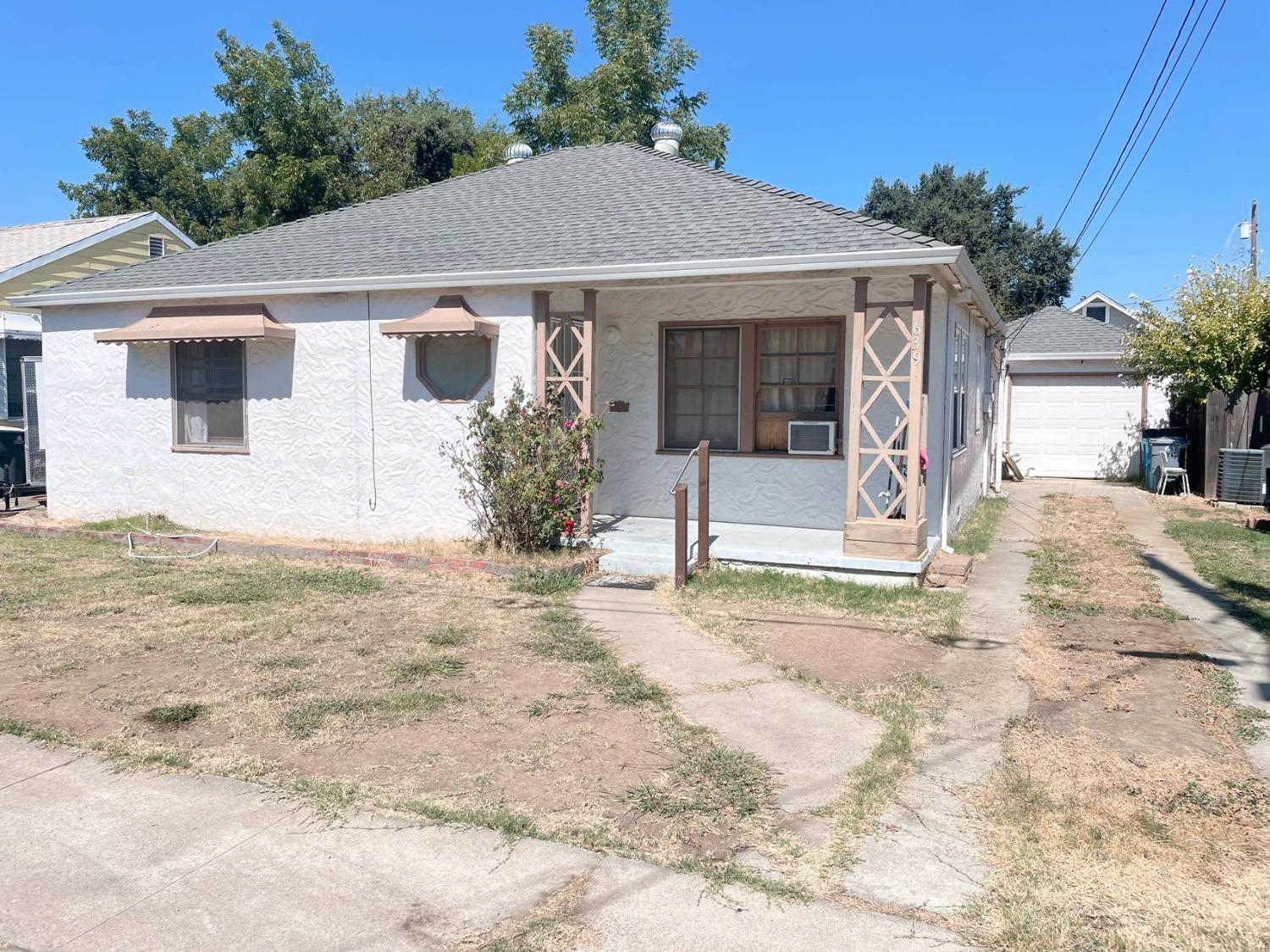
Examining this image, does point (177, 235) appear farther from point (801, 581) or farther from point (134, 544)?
point (801, 581)

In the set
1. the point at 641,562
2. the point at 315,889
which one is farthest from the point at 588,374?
the point at 315,889

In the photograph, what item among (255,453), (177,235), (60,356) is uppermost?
(177,235)

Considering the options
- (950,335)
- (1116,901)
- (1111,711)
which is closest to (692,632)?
(1111,711)

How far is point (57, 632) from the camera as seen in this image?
22.7 feet

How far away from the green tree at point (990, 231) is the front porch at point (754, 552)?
3283cm

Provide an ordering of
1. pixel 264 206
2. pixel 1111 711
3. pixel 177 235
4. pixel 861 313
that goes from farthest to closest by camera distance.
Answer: pixel 264 206 → pixel 177 235 → pixel 861 313 → pixel 1111 711

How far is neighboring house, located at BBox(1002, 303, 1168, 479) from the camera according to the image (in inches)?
796

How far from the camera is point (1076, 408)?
20.7 meters

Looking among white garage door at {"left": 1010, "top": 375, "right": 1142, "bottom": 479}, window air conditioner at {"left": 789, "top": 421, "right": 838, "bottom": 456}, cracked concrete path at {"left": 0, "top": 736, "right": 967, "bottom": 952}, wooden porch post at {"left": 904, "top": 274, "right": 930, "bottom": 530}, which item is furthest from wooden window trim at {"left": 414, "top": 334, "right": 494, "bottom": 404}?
white garage door at {"left": 1010, "top": 375, "right": 1142, "bottom": 479}

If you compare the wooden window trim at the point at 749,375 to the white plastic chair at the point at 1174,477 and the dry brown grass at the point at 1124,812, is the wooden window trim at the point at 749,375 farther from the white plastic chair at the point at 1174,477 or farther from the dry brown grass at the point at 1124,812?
the white plastic chair at the point at 1174,477

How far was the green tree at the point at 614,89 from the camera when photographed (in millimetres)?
24828

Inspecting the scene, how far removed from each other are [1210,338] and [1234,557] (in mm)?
7076

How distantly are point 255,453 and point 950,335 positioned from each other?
7866mm

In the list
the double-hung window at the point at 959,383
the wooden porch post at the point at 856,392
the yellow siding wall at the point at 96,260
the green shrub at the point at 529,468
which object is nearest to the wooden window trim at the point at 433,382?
the green shrub at the point at 529,468
